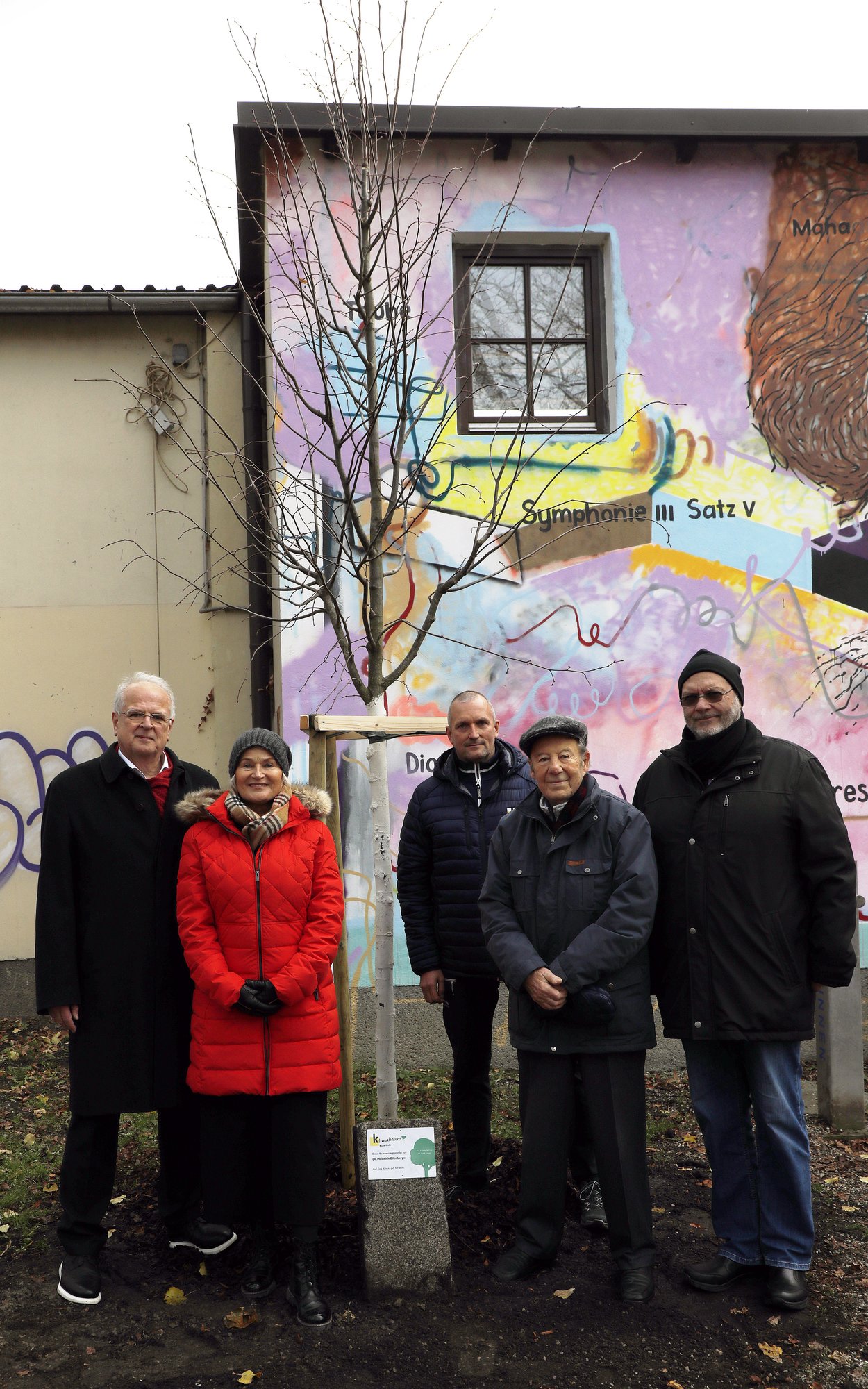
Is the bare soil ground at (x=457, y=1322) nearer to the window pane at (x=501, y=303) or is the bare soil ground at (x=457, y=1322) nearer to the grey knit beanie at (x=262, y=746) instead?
the grey knit beanie at (x=262, y=746)

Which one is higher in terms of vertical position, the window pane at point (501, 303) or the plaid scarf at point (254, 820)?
the window pane at point (501, 303)

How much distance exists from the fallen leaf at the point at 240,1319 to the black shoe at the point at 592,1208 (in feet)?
4.45

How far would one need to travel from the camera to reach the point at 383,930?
Result: 4.59 meters

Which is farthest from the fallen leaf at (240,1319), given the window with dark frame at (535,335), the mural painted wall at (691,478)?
the window with dark frame at (535,335)

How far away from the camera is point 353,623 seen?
23.7 feet

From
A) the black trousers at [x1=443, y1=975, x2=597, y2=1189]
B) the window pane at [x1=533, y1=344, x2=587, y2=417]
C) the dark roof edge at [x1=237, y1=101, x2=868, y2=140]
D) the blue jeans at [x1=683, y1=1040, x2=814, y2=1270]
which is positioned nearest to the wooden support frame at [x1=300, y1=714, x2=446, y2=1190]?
the black trousers at [x1=443, y1=975, x2=597, y2=1189]

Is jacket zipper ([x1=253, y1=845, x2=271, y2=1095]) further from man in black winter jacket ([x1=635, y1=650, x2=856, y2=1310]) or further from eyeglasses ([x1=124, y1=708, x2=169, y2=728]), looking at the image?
man in black winter jacket ([x1=635, y1=650, x2=856, y2=1310])

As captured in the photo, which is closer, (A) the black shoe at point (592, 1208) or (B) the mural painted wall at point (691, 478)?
(A) the black shoe at point (592, 1208)

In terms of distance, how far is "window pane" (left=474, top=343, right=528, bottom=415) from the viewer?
24.4ft

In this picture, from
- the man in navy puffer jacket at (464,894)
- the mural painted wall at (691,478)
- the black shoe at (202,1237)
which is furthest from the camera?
the mural painted wall at (691,478)

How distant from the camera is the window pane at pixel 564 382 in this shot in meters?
7.54

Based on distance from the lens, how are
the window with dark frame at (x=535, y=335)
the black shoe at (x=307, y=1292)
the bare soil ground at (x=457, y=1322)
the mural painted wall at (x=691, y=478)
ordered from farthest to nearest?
the window with dark frame at (x=535, y=335) < the mural painted wall at (x=691, y=478) < the black shoe at (x=307, y=1292) < the bare soil ground at (x=457, y=1322)

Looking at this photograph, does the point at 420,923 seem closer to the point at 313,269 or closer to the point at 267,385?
the point at 267,385

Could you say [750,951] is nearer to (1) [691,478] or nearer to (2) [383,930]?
(2) [383,930]
